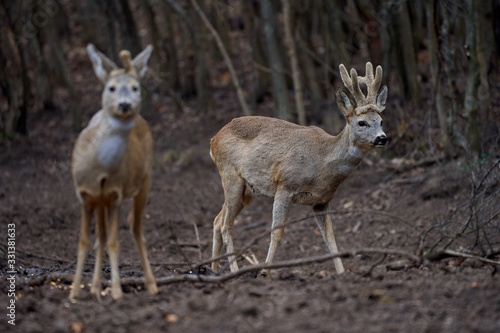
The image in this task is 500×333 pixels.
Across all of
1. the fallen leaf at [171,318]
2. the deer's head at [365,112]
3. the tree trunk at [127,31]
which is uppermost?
the tree trunk at [127,31]

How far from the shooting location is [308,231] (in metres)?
11.4

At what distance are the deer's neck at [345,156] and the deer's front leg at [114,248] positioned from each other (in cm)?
319

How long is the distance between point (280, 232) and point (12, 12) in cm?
1337

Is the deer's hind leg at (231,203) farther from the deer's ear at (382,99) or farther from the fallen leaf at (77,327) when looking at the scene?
the fallen leaf at (77,327)

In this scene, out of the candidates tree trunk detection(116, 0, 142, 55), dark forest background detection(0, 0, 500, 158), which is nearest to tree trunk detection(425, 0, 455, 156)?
dark forest background detection(0, 0, 500, 158)

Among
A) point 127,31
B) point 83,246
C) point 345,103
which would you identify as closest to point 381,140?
point 345,103

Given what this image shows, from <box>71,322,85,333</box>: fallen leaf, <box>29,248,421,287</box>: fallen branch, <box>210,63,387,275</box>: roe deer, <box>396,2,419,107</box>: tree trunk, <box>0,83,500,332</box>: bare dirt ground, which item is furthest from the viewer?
<box>396,2,419,107</box>: tree trunk

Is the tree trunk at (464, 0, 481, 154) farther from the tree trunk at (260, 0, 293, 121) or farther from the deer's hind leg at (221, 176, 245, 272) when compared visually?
the tree trunk at (260, 0, 293, 121)

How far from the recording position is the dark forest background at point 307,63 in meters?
11.6

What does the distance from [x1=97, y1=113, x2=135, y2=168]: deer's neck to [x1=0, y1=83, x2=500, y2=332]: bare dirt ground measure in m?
1.10

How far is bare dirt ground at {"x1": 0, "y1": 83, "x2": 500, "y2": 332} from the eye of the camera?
4805 mm

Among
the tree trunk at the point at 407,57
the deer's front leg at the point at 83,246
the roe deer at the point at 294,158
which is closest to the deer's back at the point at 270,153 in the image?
the roe deer at the point at 294,158

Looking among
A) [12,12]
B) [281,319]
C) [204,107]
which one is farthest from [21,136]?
[281,319]

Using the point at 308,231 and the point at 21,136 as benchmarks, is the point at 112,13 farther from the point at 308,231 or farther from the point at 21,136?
the point at 308,231
